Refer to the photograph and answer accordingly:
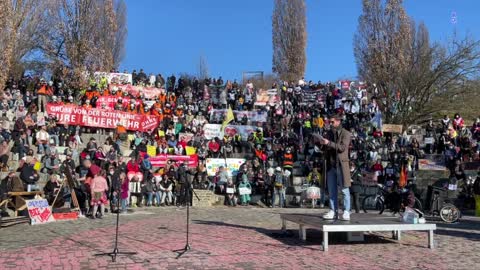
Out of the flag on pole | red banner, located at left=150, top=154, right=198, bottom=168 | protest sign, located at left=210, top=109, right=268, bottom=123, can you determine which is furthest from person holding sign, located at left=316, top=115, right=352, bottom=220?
protest sign, located at left=210, top=109, right=268, bottom=123

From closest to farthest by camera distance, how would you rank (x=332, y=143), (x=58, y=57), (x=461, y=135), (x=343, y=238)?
(x=332, y=143), (x=343, y=238), (x=461, y=135), (x=58, y=57)

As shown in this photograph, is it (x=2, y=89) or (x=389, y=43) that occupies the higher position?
(x=389, y=43)

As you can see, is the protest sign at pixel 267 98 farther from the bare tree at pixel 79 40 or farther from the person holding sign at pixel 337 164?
the person holding sign at pixel 337 164

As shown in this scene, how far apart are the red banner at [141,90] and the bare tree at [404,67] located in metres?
14.4

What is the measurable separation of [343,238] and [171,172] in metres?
10.8

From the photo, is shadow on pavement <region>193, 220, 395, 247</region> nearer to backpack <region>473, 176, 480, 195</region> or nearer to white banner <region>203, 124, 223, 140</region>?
backpack <region>473, 176, 480, 195</region>

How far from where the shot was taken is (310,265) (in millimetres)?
7652

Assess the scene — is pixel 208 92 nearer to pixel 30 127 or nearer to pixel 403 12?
pixel 30 127

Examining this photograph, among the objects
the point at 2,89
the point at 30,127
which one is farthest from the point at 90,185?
the point at 2,89

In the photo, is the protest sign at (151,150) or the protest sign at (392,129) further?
the protest sign at (392,129)

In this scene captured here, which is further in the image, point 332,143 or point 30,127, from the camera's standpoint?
point 30,127

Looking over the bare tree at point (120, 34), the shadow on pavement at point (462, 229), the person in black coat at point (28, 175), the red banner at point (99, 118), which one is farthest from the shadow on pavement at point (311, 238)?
the bare tree at point (120, 34)

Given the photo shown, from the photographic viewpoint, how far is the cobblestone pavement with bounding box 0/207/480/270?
770 cm

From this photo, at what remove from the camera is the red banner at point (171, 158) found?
21219 millimetres
